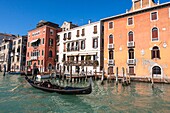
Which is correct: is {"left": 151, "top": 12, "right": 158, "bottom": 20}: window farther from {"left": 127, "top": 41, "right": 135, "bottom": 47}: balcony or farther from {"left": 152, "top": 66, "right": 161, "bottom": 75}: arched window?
{"left": 152, "top": 66, "right": 161, "bottom": 75}: arched window

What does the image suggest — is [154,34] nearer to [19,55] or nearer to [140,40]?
[140,40]

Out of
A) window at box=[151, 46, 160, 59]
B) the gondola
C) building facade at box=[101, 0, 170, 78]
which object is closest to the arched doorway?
building facade at box=[101, 0, 170, 78]

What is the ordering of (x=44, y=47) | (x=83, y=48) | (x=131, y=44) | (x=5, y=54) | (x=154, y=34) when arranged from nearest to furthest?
(x=154, y=34)
(x=131, y=44)
(x=83, y=48)
(x=44, y=47)
(x=5, y=54)

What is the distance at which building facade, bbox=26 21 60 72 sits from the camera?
25203 mm

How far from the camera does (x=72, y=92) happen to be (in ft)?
25.7

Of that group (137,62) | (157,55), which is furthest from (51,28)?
(157,55)

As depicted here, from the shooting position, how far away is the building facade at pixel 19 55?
31391mm

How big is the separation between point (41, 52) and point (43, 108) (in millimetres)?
20491

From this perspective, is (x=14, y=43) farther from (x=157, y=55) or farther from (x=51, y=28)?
(x=157, y=55)

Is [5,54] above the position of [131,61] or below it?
above

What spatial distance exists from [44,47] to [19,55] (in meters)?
9.67

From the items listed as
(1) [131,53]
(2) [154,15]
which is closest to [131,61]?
(1) [131,53]

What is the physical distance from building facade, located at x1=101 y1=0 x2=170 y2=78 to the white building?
112 centimetres

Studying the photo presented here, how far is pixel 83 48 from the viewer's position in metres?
21.2
